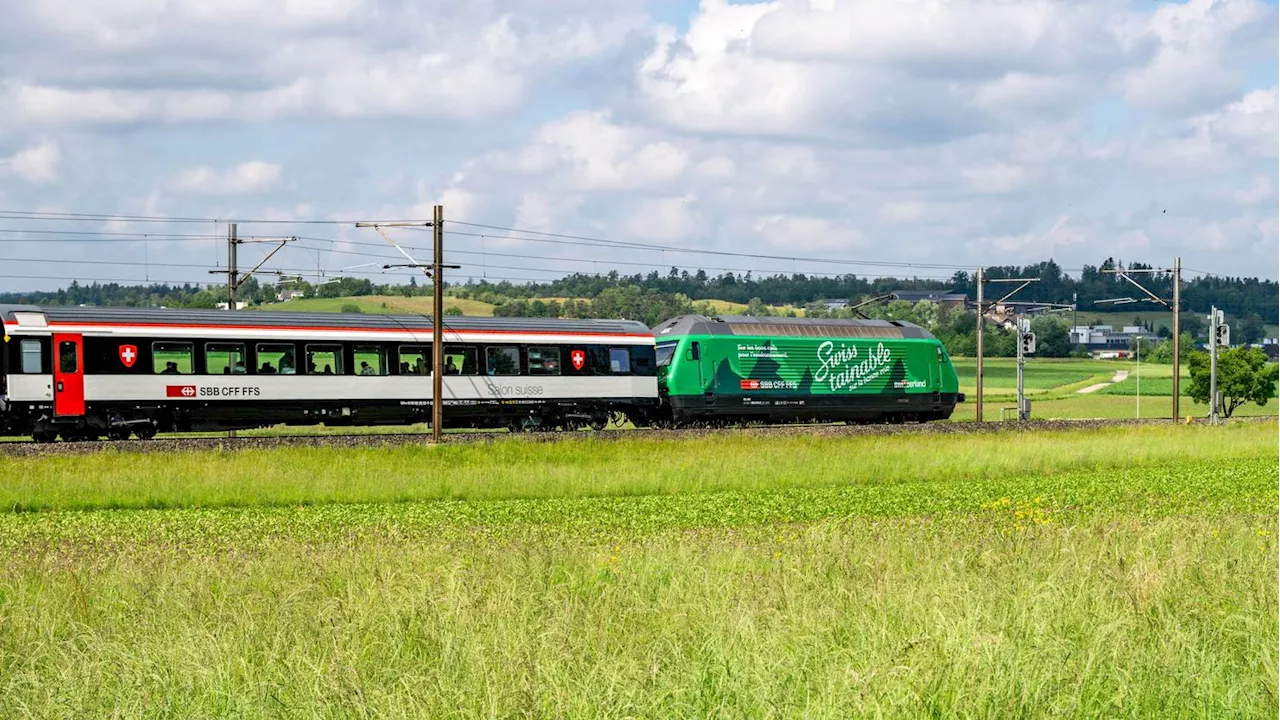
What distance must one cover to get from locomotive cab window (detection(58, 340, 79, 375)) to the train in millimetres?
25

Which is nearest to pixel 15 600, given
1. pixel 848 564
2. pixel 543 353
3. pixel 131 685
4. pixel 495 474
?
pixel 131 685

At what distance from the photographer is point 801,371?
44.1 m

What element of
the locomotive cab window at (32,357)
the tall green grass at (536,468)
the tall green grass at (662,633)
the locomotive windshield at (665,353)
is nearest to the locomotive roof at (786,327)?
the locomotive windshield at (665,353)

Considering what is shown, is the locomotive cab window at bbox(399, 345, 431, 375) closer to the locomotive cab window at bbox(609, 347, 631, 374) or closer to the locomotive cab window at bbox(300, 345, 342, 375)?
the locomotive cab window at bbox(300, 345, 342, 375)

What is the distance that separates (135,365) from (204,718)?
27546 mm

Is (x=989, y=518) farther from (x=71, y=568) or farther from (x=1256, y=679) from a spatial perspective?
(x=71, y=568)

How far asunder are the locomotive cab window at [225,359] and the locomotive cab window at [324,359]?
5.81 ft

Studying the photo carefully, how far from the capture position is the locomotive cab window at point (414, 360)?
36734 millimetres

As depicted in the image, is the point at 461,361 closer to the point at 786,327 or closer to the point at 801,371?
the point at 786,327

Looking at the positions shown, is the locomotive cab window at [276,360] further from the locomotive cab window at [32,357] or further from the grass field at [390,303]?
the grass field at [390,303]

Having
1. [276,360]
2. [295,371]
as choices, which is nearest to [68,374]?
[276,360]

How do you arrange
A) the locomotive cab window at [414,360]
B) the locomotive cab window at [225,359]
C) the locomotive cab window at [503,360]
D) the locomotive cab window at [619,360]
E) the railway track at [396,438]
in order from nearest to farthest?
the railway track at [396,438] < the locomotive cab window at [225,359] < the locomotive cab window at [414,360] < the locomotive cab window at [503,360] < the locomotive cab window at [619,360]

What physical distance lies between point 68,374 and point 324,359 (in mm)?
A: 6506

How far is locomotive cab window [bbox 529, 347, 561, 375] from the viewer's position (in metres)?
38.6
